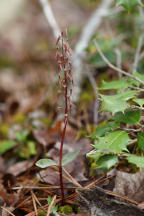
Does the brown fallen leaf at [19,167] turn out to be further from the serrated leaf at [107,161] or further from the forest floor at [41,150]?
the serrated leaf at [107,161]

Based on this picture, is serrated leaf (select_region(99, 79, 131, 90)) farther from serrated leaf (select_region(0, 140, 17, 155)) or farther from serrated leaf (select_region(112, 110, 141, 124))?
serrated leaf (select_region(0, 140, 17, 155))

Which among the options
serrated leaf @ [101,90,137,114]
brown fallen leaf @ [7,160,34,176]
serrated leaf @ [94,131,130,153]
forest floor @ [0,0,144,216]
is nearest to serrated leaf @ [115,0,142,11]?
forest floor @ [0,0,144,216]

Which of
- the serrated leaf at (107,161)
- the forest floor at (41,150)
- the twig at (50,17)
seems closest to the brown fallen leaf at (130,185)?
the forest floor at (41,150)

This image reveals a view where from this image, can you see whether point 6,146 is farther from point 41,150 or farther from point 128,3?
point 128,3

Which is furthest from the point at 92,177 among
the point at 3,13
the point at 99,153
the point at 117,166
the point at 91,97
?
the point at 3,13

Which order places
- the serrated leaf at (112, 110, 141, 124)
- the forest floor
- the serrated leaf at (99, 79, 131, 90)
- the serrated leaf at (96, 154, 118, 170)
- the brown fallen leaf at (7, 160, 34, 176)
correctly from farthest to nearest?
the brown fallen leaf at (7, 160, 34, 176) < the serrated leaf at (99, 79, 131, 90) < the forest floor < the serrated leaf at (112, 110, 141, 124) < the serrated leaf at (96, 154, 118, 170)

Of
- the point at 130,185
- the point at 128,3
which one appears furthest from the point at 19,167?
the point at 128,3
